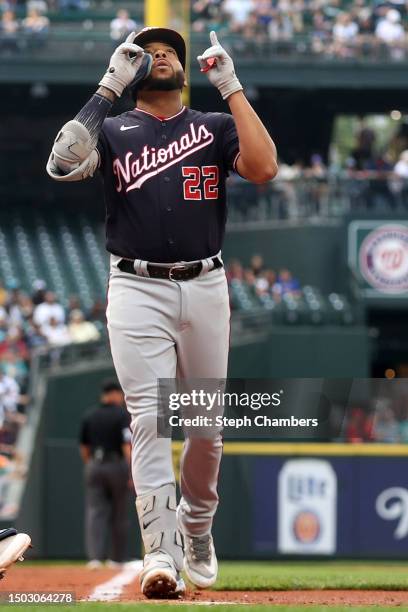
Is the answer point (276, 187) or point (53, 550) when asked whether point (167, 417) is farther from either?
point (276, 187)

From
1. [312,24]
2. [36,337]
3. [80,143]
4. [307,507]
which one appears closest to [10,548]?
[80,143]

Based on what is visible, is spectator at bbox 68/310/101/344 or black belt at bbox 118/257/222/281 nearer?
black belt at bbox 118/257/222/281

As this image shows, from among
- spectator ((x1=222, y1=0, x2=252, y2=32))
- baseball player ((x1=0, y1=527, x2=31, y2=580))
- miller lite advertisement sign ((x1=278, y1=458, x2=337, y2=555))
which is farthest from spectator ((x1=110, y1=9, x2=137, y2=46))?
baseball player ((x1=0, y1=527, x2=31, y2=580))

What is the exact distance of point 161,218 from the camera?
5.46m

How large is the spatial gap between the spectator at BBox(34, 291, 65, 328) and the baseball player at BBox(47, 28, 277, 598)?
41.1 feet

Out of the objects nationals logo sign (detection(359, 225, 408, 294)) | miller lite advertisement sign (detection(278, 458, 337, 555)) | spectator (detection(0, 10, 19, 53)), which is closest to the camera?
miller lite advertisement sign (detection(278, 458, 337, 555))

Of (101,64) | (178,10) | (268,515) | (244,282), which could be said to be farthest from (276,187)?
(178,10)

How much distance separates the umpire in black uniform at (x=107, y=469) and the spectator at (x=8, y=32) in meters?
13.2

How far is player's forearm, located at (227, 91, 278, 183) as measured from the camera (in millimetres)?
5355

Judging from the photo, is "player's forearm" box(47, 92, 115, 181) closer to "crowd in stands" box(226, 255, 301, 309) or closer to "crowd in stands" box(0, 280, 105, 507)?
"crowd in stands" box(0, 280, 105, 507)

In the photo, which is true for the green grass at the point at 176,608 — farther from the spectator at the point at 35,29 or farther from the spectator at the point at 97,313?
the spectator at the point at 35,29

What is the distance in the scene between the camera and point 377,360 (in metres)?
26.6

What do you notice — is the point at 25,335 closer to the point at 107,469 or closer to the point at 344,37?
the point at 107,469

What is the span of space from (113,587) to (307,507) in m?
7.75
